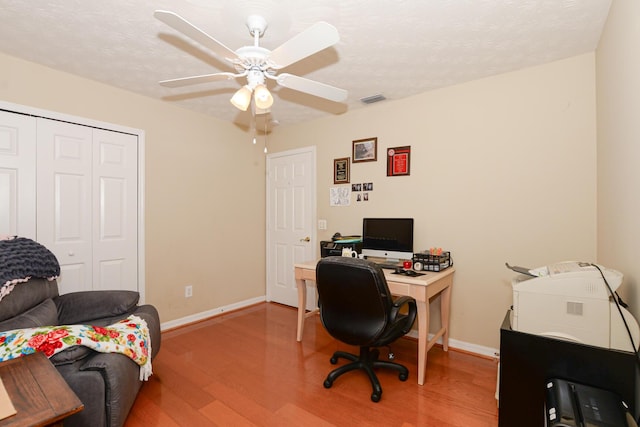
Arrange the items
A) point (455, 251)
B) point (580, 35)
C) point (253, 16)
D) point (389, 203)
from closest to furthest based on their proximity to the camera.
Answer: point (253, 16)
point (580, 35)
point (455, 251)
point (389, 203)

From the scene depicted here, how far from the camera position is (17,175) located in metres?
2.45

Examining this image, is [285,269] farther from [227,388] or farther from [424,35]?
[424,35]

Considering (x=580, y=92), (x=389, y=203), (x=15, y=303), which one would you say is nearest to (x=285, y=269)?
(x=389, y=203)

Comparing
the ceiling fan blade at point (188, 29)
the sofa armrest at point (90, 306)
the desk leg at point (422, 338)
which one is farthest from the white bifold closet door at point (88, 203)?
the desk leg at point (422, 338)

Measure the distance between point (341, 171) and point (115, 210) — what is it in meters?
2.32

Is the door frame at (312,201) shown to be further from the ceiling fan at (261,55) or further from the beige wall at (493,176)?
the ceiling fan at (261,55)

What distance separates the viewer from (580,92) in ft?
7.57

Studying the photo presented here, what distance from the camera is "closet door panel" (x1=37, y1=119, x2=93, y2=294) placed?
2582mm

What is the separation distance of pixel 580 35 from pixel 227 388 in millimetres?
3339

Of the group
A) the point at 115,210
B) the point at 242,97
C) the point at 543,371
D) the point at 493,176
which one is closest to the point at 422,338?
the point at 543,371

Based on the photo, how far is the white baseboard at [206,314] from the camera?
3375 mm

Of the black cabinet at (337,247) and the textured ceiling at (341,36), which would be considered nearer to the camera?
the textured ceiling at (341,36)

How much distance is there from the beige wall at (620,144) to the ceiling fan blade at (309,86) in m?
1.40

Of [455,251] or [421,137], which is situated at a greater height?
[421,137]
